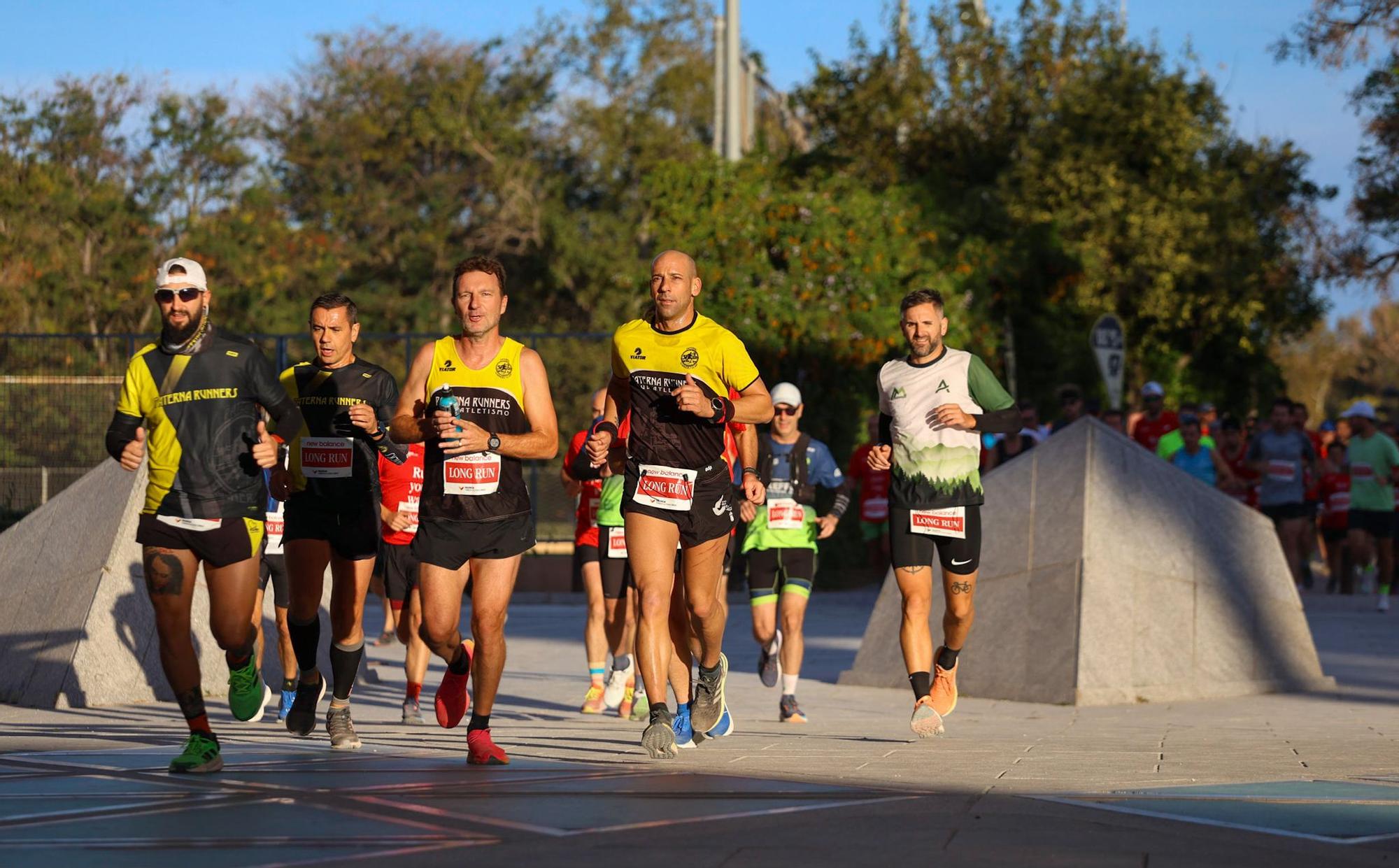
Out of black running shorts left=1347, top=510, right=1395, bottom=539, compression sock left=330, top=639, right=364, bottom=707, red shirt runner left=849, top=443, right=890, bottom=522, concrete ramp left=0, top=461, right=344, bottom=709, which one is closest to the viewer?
compression sock left=330, top=639, right=364, bottom=707

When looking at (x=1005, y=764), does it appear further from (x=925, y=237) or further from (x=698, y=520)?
(x=925, y=237)

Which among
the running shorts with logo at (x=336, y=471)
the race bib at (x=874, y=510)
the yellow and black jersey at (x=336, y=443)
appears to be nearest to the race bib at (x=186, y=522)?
the yellow and black jersey at (x=336, y=443)

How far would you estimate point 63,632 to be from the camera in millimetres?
11414

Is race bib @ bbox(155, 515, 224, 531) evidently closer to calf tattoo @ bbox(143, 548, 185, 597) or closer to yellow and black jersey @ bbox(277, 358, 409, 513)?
calf tattoo @ bbox(143, 548, 185, 597)

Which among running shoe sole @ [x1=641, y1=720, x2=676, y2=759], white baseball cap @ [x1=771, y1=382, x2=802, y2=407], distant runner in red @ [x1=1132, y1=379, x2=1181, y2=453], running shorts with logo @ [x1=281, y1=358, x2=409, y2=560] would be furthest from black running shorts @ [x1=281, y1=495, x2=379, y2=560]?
distant runner in red @ [x1=1132, y1=379, x2=1181, y2=453]

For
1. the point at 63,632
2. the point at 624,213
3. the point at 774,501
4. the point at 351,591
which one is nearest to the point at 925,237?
the point at 774,501

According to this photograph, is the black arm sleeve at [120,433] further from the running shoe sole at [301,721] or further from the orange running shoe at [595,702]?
the orange running shoe at [595,702]

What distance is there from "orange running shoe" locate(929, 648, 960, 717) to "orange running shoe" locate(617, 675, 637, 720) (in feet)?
7.59

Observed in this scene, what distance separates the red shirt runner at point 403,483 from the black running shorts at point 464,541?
7.79 ft

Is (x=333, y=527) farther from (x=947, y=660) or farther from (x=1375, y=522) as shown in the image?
(x=1375, y=522)

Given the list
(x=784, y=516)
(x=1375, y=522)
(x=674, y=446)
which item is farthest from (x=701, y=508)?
(x=1375, y=522)

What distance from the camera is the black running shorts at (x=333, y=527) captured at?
8398 mm

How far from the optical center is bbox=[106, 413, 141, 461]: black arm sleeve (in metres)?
7.26

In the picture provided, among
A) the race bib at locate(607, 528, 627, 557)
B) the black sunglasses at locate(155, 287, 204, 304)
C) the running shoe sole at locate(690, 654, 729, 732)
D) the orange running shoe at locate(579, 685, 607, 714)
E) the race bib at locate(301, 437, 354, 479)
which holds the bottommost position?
the orange running shoe at locate(579, 685, 607, 714)
